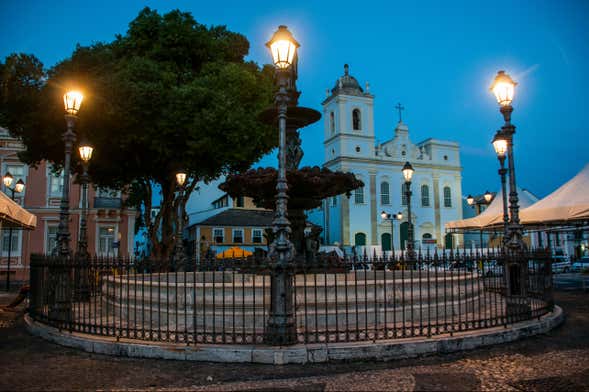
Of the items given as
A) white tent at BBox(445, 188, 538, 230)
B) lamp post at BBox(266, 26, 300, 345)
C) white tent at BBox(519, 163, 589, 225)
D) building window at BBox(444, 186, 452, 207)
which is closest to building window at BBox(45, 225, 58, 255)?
white tent at BBox(445, 188, 538, 230)

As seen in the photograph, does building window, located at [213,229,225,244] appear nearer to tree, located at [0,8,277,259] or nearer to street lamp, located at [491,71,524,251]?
tree, located at [0,8,277,259]

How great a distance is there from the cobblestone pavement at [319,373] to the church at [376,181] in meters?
40.8

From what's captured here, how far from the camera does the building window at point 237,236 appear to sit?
140 ft

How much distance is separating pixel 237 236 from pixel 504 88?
116 ft

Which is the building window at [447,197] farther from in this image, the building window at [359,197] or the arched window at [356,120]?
the arched window at [356,120]

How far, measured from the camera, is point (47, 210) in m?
30.7

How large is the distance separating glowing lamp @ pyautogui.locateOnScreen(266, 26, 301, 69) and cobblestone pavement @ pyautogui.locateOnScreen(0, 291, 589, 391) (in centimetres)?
429

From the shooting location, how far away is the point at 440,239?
51125 mm

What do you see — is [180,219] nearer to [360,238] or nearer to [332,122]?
[360,238]

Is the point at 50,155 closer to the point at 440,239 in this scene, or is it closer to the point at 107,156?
the point at 107,156

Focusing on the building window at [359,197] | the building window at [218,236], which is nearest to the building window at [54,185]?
the building window at [218,236]

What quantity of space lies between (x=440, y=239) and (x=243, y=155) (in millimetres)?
37961

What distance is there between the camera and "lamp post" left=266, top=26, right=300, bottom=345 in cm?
628

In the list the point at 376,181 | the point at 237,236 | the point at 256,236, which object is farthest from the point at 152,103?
the point at 376,181
